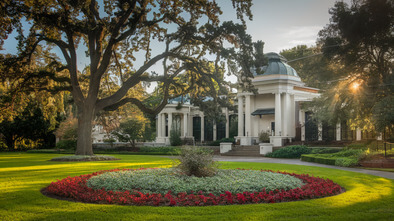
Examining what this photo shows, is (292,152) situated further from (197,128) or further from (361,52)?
(197,128)

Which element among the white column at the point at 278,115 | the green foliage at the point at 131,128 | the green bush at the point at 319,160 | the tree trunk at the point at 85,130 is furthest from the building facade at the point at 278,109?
the tree trunk at the point at 85,130

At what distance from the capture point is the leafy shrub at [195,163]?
35.7 feet

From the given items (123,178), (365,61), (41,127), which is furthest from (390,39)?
(41,127)

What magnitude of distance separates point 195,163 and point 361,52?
19208 millimetres

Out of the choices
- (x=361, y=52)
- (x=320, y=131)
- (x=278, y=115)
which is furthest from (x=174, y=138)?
(x=361, y=52)

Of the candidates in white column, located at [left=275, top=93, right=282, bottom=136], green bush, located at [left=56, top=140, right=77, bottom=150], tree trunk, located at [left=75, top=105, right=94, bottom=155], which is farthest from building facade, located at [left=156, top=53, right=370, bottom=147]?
green bush, located at [left=56, top=140, right=77, bottom=150]

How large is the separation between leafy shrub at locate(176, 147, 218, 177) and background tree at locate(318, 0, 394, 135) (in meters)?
15.4

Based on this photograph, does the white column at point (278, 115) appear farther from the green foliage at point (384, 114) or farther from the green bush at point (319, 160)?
the green foliage at point (384, 114)

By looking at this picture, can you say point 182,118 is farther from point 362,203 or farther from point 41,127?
point 362,203

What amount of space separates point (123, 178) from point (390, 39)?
66.8 ft

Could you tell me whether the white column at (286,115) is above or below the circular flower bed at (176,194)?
above

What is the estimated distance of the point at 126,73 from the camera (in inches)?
1055

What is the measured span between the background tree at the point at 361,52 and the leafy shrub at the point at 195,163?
1540 centimetres

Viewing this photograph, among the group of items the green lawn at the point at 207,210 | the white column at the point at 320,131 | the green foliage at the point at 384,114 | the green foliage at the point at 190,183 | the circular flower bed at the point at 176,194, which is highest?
the green foliage at the point at 384,114
